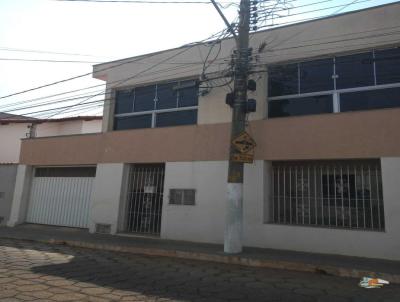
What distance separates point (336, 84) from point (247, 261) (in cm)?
487

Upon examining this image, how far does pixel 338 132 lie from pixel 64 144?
31.2 feet

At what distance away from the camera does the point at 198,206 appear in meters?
10.7

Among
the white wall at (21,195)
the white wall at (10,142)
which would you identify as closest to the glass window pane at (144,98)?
the white wall at (21,195)

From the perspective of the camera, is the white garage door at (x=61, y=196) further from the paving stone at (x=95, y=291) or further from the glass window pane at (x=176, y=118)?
the paving stone at (x=95, y=291)

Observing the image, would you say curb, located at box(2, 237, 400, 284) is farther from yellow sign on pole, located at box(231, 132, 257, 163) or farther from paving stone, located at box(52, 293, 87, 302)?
paving stone, located at box(52, 293, 87, 302)

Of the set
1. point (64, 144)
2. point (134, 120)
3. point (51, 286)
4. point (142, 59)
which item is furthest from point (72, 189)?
point (51, 286)

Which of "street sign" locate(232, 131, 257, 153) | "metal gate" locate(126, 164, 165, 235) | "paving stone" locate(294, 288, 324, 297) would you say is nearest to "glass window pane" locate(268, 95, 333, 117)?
"street sign" locate(232, 131, 257, 153)

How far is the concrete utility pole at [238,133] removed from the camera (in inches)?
342

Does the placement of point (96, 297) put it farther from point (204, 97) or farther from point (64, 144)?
point (64, 144)

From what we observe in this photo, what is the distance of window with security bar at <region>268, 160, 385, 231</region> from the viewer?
8773 millimetres

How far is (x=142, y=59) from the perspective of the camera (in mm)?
12805

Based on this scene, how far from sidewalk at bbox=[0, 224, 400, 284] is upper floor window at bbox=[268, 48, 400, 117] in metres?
3.60

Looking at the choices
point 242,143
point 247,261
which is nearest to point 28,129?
point 242,143

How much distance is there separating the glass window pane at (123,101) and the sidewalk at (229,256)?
4.26m
